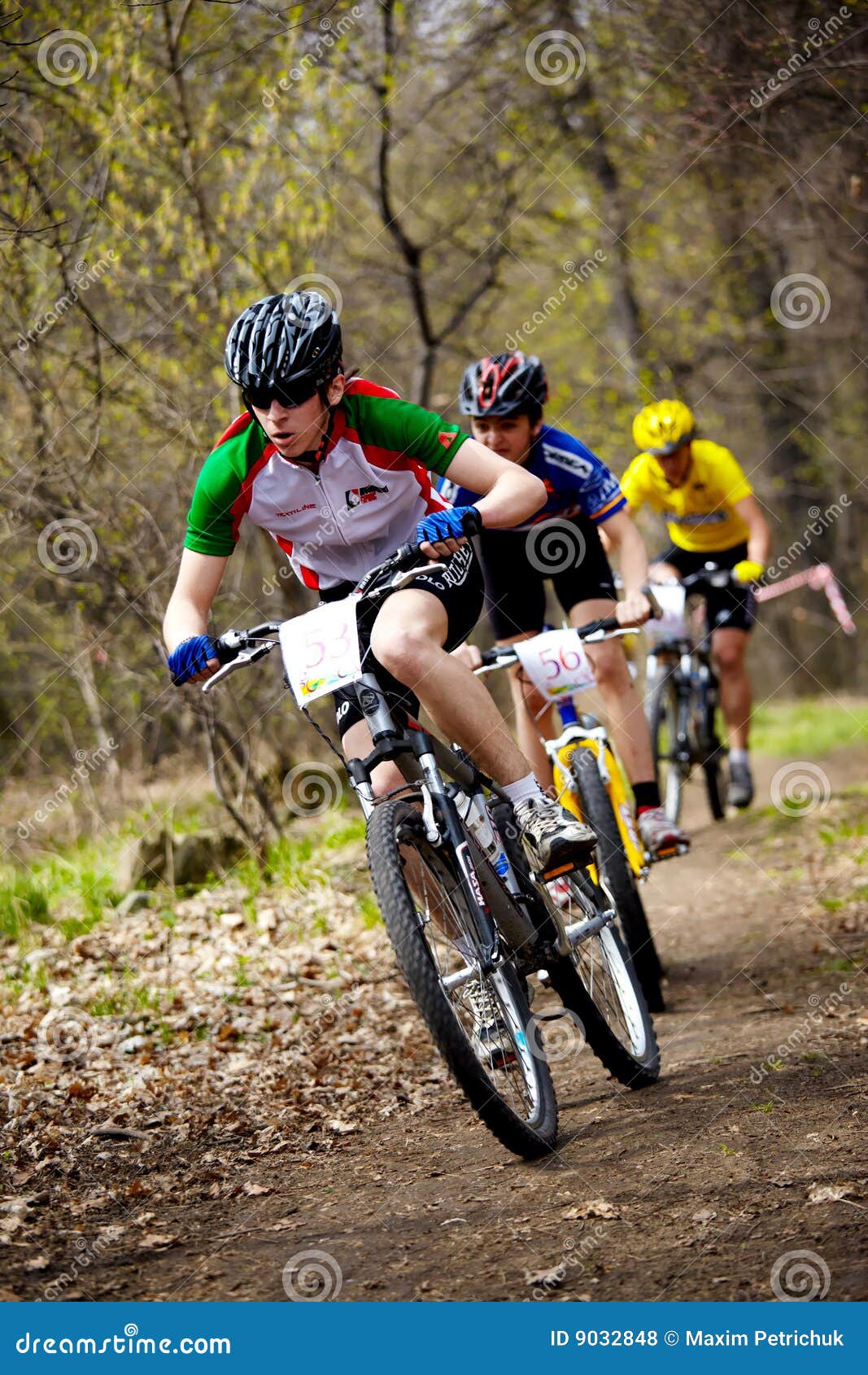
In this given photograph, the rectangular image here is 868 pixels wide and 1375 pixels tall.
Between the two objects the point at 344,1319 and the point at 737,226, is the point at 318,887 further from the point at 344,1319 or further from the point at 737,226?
Result: the point at 737,226

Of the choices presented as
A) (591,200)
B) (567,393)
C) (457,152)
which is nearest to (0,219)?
(457,152)

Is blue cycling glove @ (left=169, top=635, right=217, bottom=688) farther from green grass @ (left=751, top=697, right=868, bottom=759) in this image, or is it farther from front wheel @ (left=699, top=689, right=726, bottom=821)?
green grass @ (left=751, top=697, right=868, bottom=759)

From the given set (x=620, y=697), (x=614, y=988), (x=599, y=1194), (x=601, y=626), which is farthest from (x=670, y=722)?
(x=599, y=1194)

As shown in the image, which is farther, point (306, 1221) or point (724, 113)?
point (724, 113)

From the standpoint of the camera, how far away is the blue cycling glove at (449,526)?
3367 millimetres

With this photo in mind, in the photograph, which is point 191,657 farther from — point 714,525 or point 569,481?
point 714,525

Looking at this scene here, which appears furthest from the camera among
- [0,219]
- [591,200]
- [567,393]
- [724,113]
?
[591,200]

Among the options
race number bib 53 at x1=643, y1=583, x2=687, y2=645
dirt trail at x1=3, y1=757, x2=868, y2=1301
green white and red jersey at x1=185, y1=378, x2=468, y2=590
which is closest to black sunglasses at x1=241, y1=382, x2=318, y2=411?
green white and red jersey at x1=185, y1=378, x2=468, y2=590

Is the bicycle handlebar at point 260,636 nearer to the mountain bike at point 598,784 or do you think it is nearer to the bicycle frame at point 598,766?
the mountain bike at point 598,784

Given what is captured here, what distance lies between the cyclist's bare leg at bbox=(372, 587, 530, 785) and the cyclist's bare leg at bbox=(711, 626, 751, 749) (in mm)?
4796

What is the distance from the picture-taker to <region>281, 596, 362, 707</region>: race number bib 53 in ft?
11.1

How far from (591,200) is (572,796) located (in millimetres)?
11322

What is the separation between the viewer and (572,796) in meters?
5.13

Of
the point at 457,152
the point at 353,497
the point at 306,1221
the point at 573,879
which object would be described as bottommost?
the point at 306,1221
